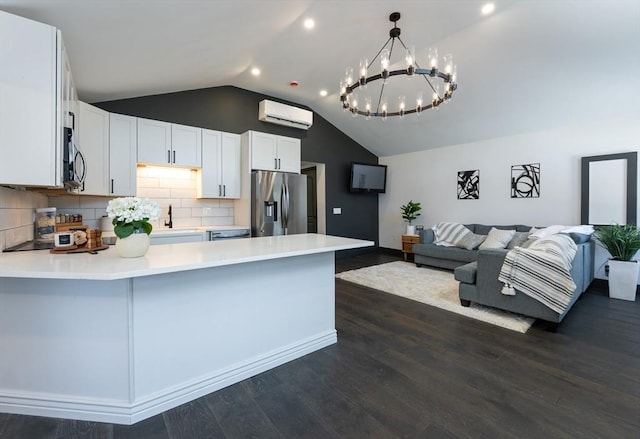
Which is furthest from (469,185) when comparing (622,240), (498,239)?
(622,240)

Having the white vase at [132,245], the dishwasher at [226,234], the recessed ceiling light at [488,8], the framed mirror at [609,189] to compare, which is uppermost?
the recessed ceiling light at [488,8]

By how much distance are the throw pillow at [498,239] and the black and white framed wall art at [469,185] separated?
3.27 feet

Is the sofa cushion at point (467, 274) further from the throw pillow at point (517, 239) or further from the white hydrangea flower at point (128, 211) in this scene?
the white hydrangea flower at point (128, 211)

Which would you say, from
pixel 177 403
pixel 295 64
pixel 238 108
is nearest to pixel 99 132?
pixel 238 108

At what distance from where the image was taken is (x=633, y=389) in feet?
5.88

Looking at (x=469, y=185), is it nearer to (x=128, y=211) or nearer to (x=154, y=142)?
(x=154, y=142)

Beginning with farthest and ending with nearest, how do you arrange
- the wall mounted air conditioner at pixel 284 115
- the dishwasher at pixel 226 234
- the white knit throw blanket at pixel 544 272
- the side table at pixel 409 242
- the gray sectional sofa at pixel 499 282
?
the side table at pixel 409 242 → the wall mounted air conditioner at pixel 284 115 → the dishwasher at pixel 226 234 → the gray sectional sofa at pixel 499 282 → the white knit throw blanket at pixel 544 272

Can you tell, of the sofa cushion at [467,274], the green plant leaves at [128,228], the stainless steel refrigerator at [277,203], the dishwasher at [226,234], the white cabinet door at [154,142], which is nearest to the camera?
the green plant leaves at [128,228]

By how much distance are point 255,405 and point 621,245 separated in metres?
4.56

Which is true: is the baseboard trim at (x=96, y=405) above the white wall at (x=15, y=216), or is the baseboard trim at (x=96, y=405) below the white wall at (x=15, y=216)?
below

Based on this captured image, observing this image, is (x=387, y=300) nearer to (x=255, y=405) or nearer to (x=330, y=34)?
(x=255, y=405)

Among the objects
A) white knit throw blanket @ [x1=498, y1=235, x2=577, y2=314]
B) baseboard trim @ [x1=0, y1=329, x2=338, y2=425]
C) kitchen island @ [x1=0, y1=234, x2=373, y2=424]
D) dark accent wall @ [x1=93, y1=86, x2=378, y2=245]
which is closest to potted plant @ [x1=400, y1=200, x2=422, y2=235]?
dark accent wall @ [x1=93, y1=86, x2=378, y2=245]

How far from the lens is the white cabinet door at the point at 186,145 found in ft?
12.7

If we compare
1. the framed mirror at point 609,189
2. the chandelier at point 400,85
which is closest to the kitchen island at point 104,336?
the chandelier at point 400,85
